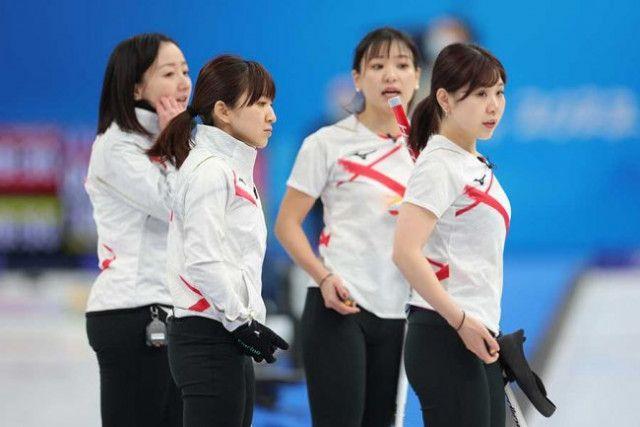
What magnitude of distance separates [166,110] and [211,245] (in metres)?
0.70

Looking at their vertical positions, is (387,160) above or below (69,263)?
above

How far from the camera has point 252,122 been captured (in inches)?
114

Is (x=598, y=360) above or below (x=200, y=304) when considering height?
below

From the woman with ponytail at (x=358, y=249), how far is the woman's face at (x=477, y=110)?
2.23 feet

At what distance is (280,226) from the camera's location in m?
3.71

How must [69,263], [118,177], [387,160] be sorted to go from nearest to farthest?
[118,177]
[387,160]
[69,263]

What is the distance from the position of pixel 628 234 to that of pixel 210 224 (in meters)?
7.09

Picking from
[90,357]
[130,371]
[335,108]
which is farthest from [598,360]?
[335,108]

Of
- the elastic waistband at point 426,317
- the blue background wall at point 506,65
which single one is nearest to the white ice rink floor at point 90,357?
the blue background wall at point 506,65

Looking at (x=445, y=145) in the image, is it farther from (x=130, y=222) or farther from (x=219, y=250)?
(x=130, y=222)

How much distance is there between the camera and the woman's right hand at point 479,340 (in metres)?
2.72

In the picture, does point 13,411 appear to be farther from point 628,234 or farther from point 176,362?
point 628,234

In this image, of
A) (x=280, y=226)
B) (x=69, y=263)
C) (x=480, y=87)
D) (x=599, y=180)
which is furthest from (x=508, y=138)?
(x=480, y=87)

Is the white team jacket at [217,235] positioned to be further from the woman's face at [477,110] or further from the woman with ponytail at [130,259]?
the woman's face at [477,110]
